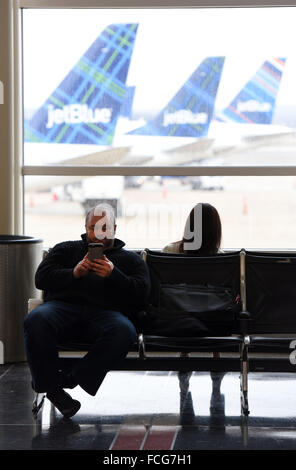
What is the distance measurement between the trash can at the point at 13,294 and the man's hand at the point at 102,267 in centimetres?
129

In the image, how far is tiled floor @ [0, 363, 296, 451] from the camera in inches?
163

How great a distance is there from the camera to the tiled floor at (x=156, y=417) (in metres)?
4.14

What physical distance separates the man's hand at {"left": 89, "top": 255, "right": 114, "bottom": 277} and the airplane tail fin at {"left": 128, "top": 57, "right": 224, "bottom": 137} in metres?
2.01

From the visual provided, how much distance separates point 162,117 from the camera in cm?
656

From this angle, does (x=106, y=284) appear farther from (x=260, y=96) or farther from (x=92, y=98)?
(x=260, y=96)

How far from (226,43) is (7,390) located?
3286mm

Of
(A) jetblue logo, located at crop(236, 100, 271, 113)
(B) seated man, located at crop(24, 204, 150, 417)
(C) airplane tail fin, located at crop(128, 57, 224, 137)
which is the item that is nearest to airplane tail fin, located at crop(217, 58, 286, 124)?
(A) jetblue logo, located at crop(236, 100, 271, 113)

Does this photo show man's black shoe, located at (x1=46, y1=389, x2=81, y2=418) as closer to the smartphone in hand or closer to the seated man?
the seated man

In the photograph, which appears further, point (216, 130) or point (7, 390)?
point (216, 130)

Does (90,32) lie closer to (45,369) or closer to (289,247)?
(289,247)

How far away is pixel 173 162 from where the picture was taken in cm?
655

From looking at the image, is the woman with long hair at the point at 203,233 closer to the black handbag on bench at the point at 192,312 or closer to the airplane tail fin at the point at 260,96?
the black handbag on bench at the point at 192,312
